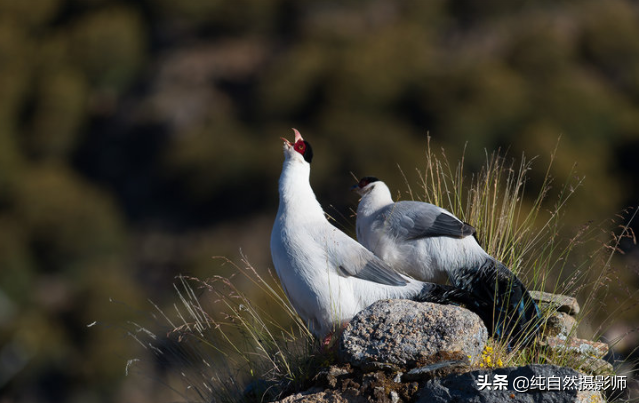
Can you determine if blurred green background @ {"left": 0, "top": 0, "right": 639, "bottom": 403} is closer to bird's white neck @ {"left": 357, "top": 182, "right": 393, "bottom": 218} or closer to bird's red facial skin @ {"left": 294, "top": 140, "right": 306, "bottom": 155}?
bird's white neck @ {"left": 357, "top": 182, "right": 393, "bottom": 218}

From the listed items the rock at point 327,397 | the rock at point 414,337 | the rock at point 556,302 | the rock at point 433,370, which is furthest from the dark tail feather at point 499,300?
the rock at point 327,397

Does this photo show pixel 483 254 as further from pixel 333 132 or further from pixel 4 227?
pixel 4 227

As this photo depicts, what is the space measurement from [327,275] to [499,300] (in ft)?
4.46

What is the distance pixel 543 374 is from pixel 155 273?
121ft

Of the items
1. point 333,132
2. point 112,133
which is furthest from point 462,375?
point 112,133

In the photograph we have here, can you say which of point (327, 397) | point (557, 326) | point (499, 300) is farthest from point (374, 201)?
point (327, 397)

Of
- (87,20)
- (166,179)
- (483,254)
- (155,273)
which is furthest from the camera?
(87,20)

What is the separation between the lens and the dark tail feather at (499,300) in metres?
6.02

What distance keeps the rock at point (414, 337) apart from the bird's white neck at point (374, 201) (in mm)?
1481

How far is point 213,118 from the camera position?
45625 mm

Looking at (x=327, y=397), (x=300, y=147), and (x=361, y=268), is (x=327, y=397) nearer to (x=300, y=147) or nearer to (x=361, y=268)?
(x=361, y=268)

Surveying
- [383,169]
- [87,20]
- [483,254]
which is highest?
[483,254]

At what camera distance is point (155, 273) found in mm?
40344

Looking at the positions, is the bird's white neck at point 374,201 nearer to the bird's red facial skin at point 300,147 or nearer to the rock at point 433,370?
the bird's red facial skin at point 300,147
